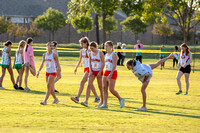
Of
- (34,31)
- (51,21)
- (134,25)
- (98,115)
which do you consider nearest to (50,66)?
(98,115)

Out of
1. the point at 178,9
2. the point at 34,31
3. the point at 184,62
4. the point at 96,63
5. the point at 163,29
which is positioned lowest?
the point at 184,62

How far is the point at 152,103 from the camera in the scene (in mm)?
12234

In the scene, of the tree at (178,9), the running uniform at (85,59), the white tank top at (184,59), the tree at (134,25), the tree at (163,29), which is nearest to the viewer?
the running uniform at (85,59)

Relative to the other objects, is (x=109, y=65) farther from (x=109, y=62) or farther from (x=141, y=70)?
(x=141, y=70)

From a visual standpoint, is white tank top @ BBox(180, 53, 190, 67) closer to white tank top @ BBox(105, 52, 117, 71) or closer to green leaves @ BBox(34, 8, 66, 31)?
white tank top @ BBox(105, 52, 117, 71)

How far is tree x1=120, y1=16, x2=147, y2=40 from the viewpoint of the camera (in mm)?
87625

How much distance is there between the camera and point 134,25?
3489 inches

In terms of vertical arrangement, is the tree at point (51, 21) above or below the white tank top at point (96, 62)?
above

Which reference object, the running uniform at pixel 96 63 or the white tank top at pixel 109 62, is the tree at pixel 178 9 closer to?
the running uniform at pixel 96 63

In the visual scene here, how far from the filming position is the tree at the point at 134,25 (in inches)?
3450

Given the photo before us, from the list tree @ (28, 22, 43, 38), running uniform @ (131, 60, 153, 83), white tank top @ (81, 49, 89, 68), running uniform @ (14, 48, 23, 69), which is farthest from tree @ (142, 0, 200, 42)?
tree @ (28, 22, 43, 38)

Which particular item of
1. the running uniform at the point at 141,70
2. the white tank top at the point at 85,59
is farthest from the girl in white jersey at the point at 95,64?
the running uniform at the point at 141,70

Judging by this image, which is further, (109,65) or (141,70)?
(109,65)

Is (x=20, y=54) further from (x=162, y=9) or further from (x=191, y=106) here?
(x=162, y=9)
